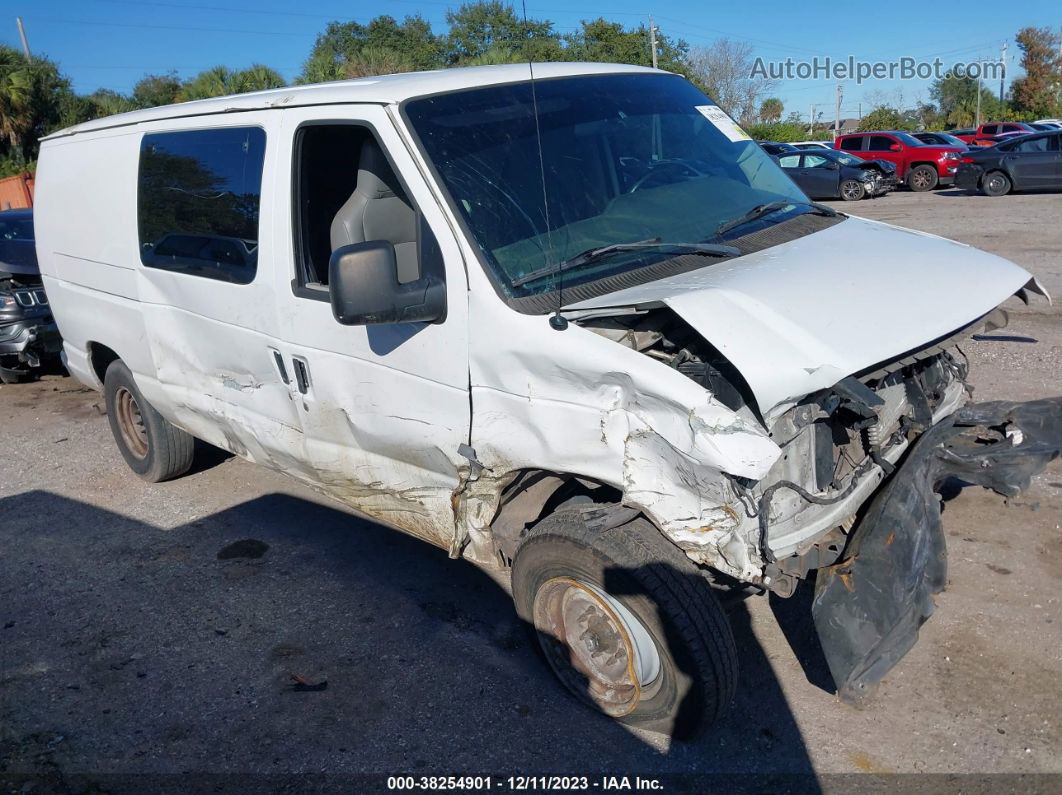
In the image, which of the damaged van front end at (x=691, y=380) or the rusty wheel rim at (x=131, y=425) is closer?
the damaged van front end at (x=691, y=380)

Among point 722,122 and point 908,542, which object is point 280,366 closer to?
point 722,122

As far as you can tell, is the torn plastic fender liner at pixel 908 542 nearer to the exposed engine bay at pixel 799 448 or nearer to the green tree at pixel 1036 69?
the exposed engine bay at pixel 799 448

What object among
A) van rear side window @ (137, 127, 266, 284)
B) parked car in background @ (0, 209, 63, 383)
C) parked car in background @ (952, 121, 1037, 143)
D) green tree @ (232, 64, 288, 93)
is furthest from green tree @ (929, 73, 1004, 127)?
van rear side window @ (137, 127, 266, 284)

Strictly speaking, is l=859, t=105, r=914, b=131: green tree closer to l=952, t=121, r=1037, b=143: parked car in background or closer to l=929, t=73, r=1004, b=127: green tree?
l=929, t=73, r=1004, b=127: green tree

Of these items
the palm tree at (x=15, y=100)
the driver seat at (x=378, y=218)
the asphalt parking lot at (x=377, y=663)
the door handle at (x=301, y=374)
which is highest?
the palm tree at (x=15, y=100)

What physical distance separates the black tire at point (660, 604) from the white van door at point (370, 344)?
21.2 inches

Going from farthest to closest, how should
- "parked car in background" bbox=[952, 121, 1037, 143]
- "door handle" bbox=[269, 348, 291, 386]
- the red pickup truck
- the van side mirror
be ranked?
1. "parked car in background" bbox=[952, 121, 1037, 143]
2. the red pickup truck
3. "door handle" bbox=[269, 348, 291, 386]
4. the van side mirror

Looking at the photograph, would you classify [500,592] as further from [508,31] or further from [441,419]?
[508,31]

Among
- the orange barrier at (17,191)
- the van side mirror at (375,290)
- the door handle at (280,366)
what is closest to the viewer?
the van side mirror at (375,290)

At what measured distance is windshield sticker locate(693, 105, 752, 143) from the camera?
4348mm

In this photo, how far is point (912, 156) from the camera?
25.5 m

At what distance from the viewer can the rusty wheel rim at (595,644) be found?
10.5 feet

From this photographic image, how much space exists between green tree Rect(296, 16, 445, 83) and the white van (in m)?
14.1

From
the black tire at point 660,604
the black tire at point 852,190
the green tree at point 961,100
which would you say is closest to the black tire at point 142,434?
the black tire at point 660,604
